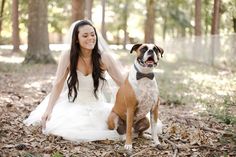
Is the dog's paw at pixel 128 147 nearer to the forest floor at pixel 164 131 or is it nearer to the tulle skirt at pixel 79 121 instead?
the forest floor at pixel 164 131

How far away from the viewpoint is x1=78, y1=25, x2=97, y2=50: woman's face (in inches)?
222

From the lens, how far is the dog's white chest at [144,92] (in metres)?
4.97

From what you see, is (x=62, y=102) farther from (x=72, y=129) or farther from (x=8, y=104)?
(x=8, y=104)

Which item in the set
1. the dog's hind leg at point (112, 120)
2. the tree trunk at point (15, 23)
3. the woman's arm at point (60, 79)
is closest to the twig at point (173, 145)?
the dog's hind leg at point (112, 120)

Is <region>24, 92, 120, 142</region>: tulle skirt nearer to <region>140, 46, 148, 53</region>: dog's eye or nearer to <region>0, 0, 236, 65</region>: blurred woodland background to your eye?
<region>0, 0, 236, 65</region>: blurred woodland background

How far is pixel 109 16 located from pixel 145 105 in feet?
157

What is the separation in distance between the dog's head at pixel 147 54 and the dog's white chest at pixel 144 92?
24 cm

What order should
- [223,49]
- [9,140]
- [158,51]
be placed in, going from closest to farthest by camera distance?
[158,51], [9,140], [223,49]

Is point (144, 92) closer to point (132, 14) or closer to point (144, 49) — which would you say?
point (144, 49)

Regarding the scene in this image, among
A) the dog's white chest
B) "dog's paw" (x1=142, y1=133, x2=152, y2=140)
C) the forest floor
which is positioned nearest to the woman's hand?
the forest floor

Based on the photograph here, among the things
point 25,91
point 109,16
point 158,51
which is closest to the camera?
point 158,51

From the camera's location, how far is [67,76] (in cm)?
613

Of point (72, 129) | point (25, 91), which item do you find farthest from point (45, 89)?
point (72, 129)

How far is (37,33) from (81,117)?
11.5m
